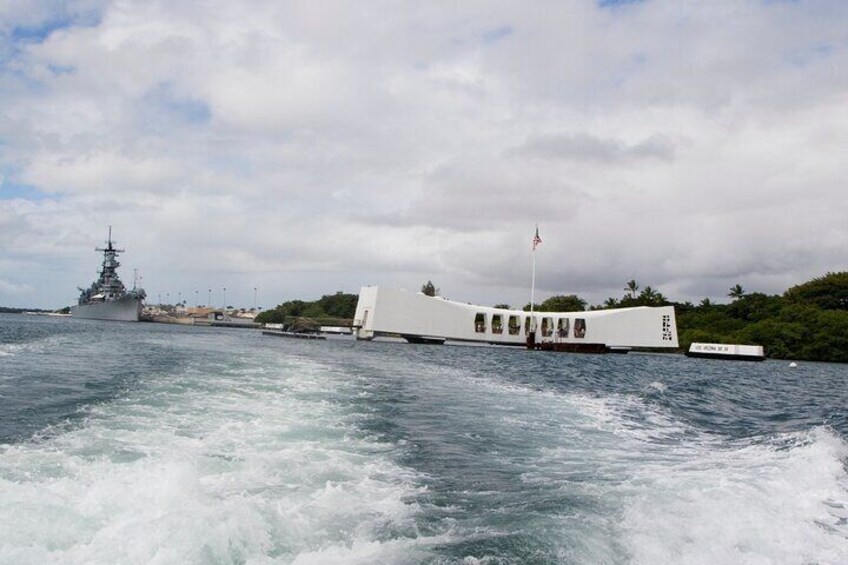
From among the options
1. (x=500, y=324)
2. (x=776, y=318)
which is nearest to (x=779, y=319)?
(x=776, y=318)

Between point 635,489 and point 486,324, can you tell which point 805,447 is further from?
point 486,324

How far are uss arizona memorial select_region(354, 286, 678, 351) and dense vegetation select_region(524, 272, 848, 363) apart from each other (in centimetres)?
1155

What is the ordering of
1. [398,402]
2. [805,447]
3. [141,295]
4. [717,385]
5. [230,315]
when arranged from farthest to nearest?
[230,315], [141,295], [717,385], [398,402], [805,447]

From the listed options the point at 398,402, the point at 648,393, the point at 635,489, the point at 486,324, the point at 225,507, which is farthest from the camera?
the point at 486,324

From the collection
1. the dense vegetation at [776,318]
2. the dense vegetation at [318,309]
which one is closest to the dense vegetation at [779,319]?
the dense vegetation at [776,318]

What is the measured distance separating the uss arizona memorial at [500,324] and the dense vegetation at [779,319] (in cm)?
1155

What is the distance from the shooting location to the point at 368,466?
25.2 ft

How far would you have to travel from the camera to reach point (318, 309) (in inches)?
5659

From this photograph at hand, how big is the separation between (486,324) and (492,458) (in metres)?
59.9

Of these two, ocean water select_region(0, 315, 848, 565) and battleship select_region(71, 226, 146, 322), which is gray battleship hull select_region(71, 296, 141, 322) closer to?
battleship select_region(71, 226, 146, 322)

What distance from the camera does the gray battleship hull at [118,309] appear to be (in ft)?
352

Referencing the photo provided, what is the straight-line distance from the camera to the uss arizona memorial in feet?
214

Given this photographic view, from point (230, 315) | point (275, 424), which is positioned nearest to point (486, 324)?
point (275, 424)

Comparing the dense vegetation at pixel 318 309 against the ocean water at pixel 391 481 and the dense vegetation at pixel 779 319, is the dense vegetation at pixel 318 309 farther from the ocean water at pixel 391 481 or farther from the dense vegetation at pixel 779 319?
the ocean water at pixel 391 481
